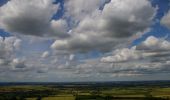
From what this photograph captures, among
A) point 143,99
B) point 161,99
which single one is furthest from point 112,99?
point 161,99

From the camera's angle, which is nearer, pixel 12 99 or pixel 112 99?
pixel 112 99

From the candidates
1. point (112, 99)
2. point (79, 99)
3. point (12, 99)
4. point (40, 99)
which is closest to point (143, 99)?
point (112, 99)

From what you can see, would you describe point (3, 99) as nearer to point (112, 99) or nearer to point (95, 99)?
point (95, 99)

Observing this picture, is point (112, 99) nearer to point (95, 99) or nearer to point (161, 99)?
point (95, 99)

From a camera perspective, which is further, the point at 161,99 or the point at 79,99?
the point at 79,99

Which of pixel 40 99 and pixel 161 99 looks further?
pixel 40 99

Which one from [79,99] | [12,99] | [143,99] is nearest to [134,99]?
[143,99]

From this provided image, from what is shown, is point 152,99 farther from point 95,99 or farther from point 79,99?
point 79,99
